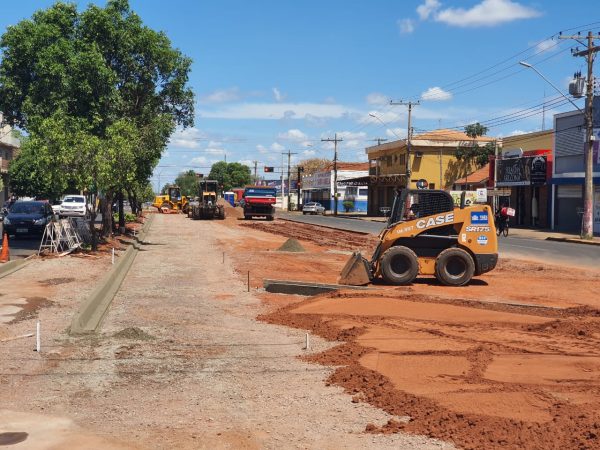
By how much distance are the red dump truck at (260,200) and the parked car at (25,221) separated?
31.9 metres

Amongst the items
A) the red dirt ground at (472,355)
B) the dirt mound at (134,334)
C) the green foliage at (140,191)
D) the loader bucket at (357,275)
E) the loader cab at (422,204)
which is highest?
the green foliage at (140,191)

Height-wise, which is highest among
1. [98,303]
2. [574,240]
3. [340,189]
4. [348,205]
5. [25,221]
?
[340,189]

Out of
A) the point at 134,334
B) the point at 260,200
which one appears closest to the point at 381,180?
the point at 260,200

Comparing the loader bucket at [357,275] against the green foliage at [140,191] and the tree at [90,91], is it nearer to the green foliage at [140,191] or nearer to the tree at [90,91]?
the tree at [90,91]

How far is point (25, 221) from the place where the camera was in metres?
28.2

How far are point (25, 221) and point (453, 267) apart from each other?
19263mm

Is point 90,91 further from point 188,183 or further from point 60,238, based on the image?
point 188,183

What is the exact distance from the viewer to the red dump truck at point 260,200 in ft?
198

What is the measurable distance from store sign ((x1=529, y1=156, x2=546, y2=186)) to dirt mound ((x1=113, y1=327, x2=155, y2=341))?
42.7m

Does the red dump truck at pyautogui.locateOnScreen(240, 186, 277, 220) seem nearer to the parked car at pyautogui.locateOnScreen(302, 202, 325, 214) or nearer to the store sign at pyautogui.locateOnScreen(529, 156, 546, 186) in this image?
the store sign at pyautogui.locateOnScreen(529, 156, 546, 186)

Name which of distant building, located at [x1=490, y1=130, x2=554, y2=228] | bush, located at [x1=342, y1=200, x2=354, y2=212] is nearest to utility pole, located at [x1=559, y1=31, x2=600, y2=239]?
distant building, located at [x1=490, y1=130, x2=554, y2=228]

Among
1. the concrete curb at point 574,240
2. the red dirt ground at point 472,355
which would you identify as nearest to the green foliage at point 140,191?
the red dirt ground at point 472,355

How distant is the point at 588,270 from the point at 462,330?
12486 mm

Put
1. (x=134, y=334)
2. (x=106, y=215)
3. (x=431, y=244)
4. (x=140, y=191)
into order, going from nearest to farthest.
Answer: (x=134, y=334) < (x=431, y=244) < (x=106, y=215) < (x=140, y=191)
